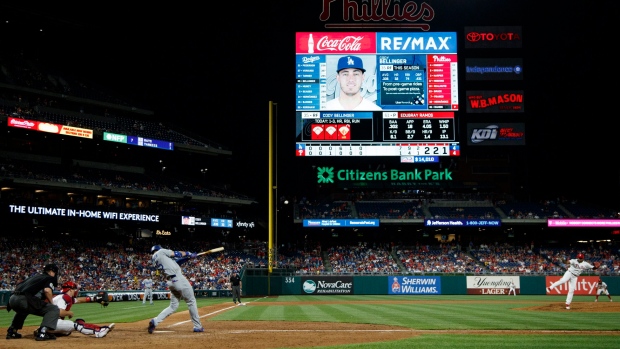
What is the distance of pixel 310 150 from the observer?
42.2 meters

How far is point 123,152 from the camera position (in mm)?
50125

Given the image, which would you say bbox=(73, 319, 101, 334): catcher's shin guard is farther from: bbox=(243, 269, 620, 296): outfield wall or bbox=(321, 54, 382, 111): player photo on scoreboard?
bbox=(321, 54, 382, 111): player photo on scoreboard

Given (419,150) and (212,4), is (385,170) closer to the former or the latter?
(419,150)

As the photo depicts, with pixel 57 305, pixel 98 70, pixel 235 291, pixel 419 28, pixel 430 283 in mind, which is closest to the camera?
pixel 57 305

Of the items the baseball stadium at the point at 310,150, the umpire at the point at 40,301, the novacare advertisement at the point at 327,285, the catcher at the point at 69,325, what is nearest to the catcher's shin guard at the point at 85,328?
the catcher at the point at 69,325

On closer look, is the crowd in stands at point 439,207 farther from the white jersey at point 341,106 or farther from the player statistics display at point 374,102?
the white jersey at point 341,106

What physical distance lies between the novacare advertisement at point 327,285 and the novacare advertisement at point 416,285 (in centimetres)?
288

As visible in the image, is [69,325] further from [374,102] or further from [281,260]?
[281,260]

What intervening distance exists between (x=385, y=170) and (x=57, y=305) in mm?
36949

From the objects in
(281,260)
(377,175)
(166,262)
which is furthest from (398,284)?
(166,262)

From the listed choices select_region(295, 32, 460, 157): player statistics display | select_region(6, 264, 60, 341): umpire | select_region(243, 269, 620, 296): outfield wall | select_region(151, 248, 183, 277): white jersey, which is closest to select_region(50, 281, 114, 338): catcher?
select_region(6, 264, 60, 341): umpire

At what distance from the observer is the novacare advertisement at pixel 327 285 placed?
133 ft

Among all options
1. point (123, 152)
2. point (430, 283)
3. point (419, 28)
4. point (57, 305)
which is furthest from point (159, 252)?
point (123, 152)

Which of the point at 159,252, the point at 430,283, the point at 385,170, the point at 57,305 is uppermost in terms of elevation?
the point at 385,170
